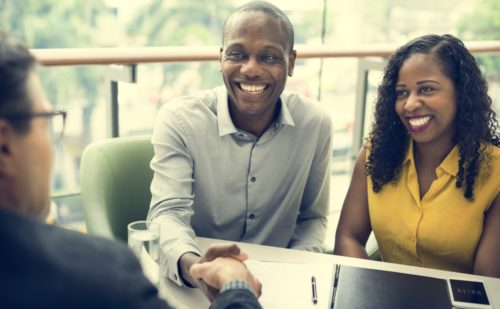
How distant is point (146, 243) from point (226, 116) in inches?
25.1

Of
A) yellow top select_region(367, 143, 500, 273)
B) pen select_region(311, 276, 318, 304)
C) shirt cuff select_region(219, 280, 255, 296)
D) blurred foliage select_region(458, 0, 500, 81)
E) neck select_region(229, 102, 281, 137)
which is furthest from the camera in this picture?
blurred foliage select_region(458, 0, 500, 81)

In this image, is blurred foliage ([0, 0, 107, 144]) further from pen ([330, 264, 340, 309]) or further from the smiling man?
pen ([330, 264, 340, 309])

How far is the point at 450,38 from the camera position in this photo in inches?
77.2

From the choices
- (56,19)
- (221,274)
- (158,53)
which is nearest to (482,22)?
(56,19)

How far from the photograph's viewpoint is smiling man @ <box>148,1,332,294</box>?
200 cm

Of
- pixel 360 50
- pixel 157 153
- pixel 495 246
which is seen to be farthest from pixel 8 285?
pixel 360 50

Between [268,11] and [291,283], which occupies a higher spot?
[268,11]

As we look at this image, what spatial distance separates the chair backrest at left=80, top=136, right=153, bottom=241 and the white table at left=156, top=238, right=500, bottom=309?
0.38 metres

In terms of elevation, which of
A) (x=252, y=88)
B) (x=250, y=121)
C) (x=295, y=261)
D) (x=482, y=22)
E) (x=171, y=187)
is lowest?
(x=295, y=261)

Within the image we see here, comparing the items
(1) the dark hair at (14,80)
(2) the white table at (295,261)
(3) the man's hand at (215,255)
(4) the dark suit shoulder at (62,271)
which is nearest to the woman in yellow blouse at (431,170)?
(2) the white table at (295,261)

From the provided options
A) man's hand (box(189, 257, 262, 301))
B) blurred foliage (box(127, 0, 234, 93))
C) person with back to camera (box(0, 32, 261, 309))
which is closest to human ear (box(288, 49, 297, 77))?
man's hand (box(189, 257, 262, 301))

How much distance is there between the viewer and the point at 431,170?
1.96 meters

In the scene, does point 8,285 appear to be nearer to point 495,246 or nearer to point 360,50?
point 495,246

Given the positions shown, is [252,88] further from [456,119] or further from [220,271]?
[220,271]
